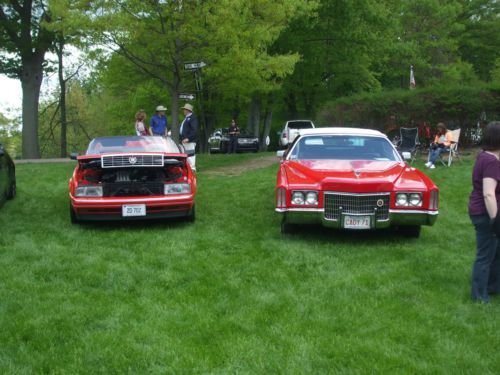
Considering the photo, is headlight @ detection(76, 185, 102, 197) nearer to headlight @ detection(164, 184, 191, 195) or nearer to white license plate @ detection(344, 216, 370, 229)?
headlight @ detection(164, 184, 191, 195)

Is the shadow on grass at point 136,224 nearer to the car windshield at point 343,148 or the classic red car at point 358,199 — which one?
the classic red car at point 358,199

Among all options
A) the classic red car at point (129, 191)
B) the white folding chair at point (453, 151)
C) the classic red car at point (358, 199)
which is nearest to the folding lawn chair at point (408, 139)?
the white folding chair at point (453, 151)

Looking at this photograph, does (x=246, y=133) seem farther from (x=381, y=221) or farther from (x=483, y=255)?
(x=483, y=255)

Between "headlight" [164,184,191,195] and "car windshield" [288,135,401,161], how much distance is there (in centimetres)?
171

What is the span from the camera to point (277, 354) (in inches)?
150

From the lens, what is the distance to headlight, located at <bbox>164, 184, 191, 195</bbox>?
775 centimetres

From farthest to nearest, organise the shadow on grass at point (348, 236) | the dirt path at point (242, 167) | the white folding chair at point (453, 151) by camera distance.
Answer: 1. the white folding chair at point (453, 151)
2. the dirt path at point (242, 167)
3. the shadow on grass at point (348, 236)

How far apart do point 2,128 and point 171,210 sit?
180 ft

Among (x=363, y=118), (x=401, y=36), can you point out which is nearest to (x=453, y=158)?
(x=363, y=118)

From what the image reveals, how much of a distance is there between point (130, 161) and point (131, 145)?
126cm

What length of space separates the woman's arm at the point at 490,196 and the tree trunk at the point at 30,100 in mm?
22617

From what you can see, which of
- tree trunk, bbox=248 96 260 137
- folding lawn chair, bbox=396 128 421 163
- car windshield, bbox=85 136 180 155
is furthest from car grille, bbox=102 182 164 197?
tree trunk, bbox=248 96 260 137

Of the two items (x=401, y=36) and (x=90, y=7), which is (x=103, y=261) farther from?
(x=401, y=36)

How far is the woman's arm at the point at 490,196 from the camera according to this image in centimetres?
452
